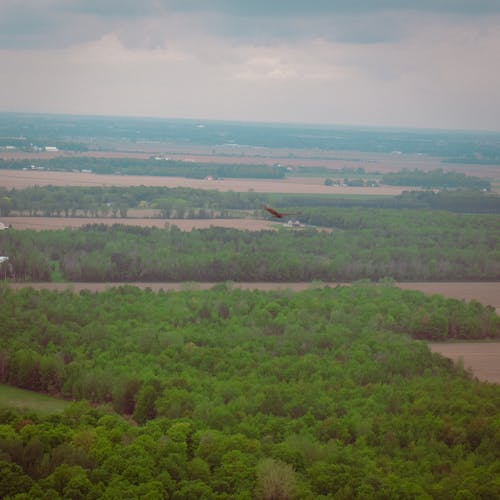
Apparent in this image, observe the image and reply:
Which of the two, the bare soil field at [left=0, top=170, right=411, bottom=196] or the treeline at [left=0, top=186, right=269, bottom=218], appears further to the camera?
the bare soil field at [left=0, top=170, right=411, bottom=196]

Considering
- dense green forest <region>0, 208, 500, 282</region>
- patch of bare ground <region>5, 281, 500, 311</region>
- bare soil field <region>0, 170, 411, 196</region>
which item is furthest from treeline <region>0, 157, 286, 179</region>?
patch of bare ground <region>5, 281, 500, 311</region>

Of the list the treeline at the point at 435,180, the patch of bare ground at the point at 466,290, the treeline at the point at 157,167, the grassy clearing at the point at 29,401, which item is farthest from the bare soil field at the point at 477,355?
the treeline at the point at 157,167

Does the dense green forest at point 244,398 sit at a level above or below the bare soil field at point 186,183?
below

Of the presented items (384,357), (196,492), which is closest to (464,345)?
(384,357)

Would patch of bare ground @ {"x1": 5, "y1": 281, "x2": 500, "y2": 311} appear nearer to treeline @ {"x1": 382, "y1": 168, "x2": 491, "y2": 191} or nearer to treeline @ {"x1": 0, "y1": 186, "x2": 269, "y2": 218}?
treeline @ {"x1": 0, "y1": 186, "x2": 269, "y2": 218}

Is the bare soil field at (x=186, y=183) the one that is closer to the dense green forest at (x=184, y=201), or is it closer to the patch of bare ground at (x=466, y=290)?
the dense green forest at (x=184, y=201)

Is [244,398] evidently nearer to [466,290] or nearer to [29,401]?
[29,401]
